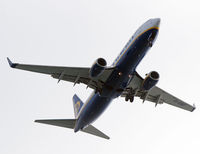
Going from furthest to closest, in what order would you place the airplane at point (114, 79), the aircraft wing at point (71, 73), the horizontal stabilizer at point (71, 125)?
the horizontal stabilizer at point (71, 125)
the aircraft wing at point (71, 73)
the airplane at point (114, 79)

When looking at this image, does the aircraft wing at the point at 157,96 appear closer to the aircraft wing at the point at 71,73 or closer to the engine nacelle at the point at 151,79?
the engine nacelle at the point at 151,79

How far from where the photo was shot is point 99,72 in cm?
2723

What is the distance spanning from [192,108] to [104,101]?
11.4 meters

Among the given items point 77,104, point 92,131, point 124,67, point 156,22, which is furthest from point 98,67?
point 77,104

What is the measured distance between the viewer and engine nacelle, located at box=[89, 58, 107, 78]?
27047 millimetres

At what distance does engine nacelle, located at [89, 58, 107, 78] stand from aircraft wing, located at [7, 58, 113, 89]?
1.27m

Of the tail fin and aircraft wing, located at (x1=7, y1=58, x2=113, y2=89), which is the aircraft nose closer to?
aircraft wing, located at (x1=7, y1=58, x2=113, y2=89)

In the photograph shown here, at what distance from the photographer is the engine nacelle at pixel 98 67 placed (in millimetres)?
27047

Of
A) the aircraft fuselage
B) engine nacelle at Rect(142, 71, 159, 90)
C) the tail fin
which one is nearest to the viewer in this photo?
the aircraft fuselage

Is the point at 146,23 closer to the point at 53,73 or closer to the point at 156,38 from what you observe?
the point at 156,38

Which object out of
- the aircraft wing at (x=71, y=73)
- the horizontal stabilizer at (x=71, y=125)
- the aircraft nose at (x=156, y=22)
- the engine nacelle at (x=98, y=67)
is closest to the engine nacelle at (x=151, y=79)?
the aircraft wing at (x=71, y=73)

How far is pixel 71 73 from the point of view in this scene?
30.6 meters

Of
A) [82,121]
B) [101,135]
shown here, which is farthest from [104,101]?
[101,135]

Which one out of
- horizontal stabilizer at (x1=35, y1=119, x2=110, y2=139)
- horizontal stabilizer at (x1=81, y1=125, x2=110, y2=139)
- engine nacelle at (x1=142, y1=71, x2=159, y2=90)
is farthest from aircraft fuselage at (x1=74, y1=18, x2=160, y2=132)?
horizontal stabilizer at (x1=81, y1=125, x2=110, y2=139)
